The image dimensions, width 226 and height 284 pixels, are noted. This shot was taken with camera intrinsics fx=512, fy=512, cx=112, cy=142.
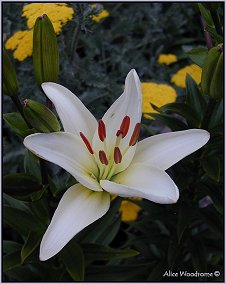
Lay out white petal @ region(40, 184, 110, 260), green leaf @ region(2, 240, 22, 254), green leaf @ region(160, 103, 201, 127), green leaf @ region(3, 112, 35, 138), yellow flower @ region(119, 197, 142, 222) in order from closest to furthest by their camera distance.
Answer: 1. white petal @ region(40, 184, 110, 260)
2. green leaf @ region(3, 112, 35, 138)
3. green leaf @ region(160, 103, 201, 127)
4. green leaf @ region(2, 240, 22, 254)
5. yellow flower @ region(119, 197, 142, 222)

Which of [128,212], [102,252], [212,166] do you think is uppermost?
[212,166]

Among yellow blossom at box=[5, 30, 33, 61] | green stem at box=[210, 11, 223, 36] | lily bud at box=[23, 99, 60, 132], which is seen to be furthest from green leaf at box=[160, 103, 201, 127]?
yellow blossom at box=[5, 30, 33, 61]

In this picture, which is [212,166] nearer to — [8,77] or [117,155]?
[117,155]

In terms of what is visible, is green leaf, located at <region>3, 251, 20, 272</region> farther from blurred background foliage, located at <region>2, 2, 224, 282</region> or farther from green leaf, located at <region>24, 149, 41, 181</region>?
green leaf, located at <region>24, 149, 41, 181</region>

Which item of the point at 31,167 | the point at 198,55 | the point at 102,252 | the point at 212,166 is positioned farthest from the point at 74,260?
the point at 198,55

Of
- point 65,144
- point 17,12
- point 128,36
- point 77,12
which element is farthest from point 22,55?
point 128,36

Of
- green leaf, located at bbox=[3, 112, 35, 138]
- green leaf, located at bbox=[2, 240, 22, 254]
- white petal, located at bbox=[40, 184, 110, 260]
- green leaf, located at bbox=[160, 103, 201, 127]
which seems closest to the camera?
white petal, located at bbox=[40, 184, 110, 260]
